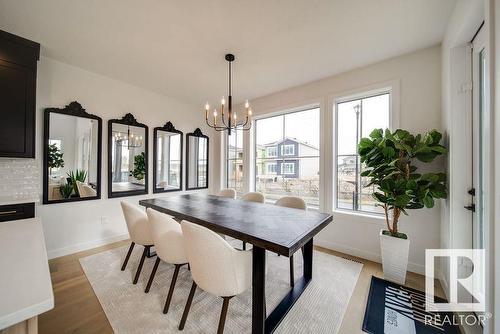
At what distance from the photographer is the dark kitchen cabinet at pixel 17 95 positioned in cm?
200

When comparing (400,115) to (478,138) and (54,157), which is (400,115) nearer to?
(478,138)

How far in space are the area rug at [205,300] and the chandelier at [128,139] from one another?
1827 millimetres

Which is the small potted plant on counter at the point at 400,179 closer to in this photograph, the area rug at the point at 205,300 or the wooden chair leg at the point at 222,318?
the area rug at the point at 205,300

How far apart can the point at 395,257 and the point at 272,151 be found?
260cm

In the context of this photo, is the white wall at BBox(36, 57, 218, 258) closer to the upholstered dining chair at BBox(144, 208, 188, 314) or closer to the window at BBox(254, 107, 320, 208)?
the upholstered dining chair at BBox(144, 208, 188, 314)

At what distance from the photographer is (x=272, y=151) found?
4066 mm

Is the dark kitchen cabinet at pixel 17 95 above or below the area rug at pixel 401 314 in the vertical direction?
above

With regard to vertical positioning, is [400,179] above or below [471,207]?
above

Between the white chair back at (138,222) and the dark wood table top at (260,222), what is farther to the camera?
the white chair back at (138,222)

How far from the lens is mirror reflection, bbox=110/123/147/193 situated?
3.28m

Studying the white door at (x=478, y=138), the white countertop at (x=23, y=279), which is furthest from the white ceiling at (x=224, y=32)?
the white countertop at (x=23, y=279)

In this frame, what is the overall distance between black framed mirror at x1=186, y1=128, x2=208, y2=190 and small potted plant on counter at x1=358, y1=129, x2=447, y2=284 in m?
3.44

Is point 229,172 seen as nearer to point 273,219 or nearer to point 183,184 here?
point 183,184

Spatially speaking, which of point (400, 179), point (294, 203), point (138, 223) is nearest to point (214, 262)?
point (138, 223)
